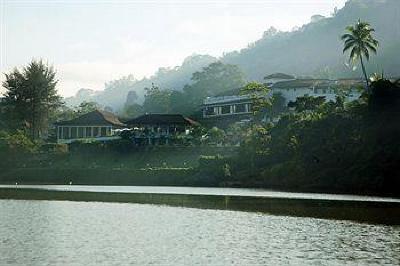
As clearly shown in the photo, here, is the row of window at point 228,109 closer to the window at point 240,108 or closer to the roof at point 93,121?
the window at point 240,108

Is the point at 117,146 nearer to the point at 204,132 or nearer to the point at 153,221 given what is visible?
the point at 204,132

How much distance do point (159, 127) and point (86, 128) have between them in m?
16.3

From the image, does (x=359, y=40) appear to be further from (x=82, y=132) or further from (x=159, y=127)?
(x=82, y=132)

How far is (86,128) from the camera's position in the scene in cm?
12031

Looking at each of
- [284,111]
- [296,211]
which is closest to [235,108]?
[284,111]

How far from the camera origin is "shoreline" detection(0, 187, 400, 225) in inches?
1756

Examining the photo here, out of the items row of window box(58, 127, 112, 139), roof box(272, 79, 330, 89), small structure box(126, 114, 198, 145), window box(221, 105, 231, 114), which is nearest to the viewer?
small structure box(126, 114, 198, 145)

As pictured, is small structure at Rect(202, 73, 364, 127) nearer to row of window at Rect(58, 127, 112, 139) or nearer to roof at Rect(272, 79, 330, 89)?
roof at Rect(272, 79, 330, 89)

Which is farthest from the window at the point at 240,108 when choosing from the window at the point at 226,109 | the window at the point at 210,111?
the window at the point at 210,111

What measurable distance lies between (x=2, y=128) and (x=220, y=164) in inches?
2549

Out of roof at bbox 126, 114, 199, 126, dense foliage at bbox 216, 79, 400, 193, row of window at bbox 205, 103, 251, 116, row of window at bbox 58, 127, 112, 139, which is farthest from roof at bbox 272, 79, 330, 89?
row of window at bbox 58, 127, 112, 139

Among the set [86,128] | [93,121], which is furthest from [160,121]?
[86,128]

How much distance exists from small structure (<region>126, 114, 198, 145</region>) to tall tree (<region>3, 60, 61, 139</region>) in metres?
21.6

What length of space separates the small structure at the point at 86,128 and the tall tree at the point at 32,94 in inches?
259
